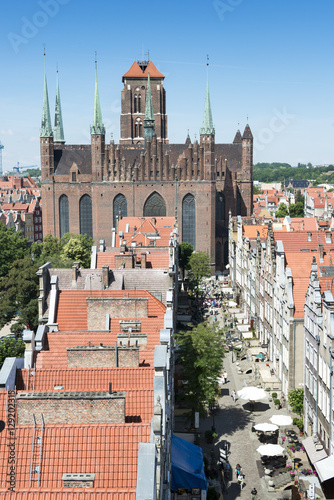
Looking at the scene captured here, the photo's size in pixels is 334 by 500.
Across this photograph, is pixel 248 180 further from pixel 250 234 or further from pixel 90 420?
pixel 90 420

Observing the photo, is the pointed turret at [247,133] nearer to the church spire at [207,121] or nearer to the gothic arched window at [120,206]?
the church spire at [207,121]

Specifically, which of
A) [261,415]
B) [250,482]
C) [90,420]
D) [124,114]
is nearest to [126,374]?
[90,420]

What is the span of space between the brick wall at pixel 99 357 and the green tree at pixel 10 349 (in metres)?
20.4

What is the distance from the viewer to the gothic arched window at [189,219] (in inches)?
4515

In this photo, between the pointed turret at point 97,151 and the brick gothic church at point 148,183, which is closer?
the brick gothic church at point 148,183

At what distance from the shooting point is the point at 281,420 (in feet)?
139

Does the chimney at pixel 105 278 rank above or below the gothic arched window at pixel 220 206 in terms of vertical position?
below

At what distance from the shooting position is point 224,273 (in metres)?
118

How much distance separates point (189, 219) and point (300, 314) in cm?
7000

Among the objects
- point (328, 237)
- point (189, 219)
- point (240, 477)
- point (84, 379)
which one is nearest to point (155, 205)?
point (189, 219)

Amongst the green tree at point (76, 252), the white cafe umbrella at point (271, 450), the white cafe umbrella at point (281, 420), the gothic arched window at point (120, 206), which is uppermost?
the gothic arched window at point (120, 206)

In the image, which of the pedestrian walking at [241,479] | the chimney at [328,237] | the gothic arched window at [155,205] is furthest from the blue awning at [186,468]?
the gothic arched window at [155,205]

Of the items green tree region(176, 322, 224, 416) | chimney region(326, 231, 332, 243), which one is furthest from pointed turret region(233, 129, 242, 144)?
green tree region(176, 322, 224, 416)

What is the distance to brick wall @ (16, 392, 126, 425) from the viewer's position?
1973 cm
